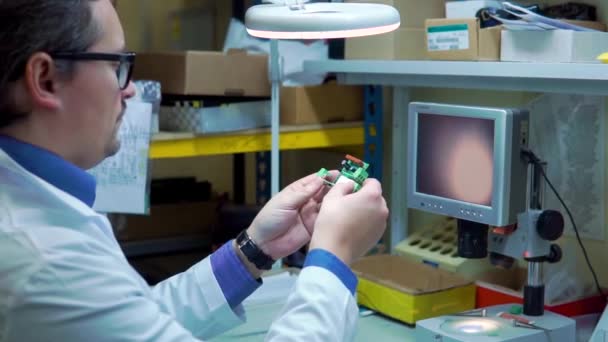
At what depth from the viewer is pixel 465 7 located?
6.30 ft

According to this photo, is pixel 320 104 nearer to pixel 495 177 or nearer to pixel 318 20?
pixel 495 177

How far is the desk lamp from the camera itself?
133 cm

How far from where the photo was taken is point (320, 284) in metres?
1.05

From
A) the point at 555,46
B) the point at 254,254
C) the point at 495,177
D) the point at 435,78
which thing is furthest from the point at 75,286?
the point at 435,78

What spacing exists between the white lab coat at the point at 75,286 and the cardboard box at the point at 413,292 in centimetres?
75

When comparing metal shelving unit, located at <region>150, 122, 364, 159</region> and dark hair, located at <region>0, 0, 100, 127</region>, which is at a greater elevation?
dark hair, located at <region>0, 0, 100, 127</region>

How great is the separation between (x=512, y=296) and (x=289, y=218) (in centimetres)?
67

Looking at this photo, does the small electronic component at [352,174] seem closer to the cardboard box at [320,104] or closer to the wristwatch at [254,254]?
the wristwatch at [254,254]

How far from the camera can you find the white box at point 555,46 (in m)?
1.61

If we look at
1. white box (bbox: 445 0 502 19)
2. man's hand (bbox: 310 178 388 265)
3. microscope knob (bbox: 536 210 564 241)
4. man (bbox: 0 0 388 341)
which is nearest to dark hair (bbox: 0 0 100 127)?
man (bbox: 0 0 388 341)

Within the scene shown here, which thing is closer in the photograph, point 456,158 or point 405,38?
point 456,158

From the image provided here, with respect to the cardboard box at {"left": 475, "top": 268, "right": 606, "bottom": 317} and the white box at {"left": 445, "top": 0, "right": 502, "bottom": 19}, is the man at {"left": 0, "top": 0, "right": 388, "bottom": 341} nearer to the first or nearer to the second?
the cardboard box at {"left": 475, "top": 268, "right": 606, "bottom": 317}

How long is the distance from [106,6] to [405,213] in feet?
4.83

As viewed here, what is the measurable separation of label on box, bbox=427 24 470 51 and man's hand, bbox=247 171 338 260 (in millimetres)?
601
